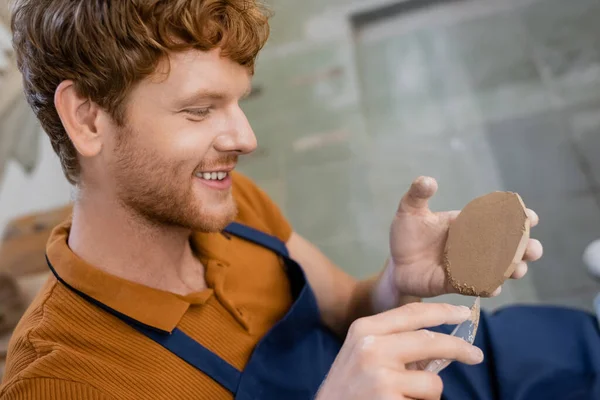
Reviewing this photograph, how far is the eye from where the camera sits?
901 millimetres

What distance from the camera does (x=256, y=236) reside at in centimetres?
120

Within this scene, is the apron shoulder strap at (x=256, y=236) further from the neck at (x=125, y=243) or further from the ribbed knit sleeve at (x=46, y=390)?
the ribbed knit sleeve at (x=46, y=390)

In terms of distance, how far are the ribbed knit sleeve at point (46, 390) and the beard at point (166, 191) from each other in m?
0.33

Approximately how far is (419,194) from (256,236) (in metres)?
0.44

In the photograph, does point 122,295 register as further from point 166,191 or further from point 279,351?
point 279,351

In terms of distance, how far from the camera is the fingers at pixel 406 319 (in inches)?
29.2

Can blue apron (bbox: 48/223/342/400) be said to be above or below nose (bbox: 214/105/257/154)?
below

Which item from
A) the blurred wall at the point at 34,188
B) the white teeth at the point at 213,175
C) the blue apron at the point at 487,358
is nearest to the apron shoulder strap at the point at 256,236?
the blue apron at the point at 487,358

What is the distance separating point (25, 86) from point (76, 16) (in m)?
0.25

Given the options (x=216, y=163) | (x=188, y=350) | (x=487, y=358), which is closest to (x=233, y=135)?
(x=216, y=163)

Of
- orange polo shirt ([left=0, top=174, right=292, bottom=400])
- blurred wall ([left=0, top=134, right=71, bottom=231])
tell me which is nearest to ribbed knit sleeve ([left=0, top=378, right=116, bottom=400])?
orange polo shirt ([left=0, top=174, right=292, bottom=400])

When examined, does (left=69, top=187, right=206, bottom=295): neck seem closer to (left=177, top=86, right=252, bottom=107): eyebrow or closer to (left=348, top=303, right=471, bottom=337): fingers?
(left=177, top=86, right=252, bottom=107): eyebrow

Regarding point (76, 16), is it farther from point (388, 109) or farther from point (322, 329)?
point (388, 109)

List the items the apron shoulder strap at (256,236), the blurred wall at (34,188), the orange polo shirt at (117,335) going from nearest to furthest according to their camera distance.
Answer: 1. the orange polo shirt at (117,335)
2. the apron shoulder strap at (256,236)
3. the blurred wall at (34,188)
